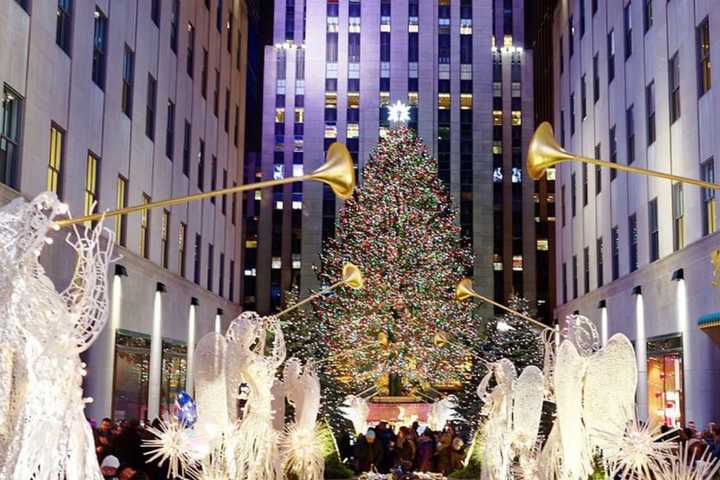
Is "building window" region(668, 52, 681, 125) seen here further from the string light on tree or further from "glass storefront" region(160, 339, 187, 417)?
the string light on tree

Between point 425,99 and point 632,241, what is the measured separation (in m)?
40.8

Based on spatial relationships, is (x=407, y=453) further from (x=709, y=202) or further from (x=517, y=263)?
(x=517, y=263)

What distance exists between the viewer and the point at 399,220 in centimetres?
4394

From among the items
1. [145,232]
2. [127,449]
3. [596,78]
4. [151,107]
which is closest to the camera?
[127,449]

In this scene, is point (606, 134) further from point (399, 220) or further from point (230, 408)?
point (230, 408)

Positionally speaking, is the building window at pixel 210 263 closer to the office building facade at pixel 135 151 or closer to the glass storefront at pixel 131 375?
the office building facade at pixel 135 151

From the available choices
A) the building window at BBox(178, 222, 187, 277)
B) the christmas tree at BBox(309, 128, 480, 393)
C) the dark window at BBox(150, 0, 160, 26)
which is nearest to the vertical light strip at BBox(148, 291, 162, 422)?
the building window at BBox(178, 222, 187, 277)

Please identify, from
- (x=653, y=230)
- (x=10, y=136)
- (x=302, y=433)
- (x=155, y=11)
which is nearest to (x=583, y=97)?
(x=653, y=230)

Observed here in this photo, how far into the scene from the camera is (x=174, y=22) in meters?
35.4

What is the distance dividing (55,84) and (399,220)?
77.4 feet

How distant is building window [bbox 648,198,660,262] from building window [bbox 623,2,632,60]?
6.32 meters

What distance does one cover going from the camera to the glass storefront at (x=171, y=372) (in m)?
A: 33.3

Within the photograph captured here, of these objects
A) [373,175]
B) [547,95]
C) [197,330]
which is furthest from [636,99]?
[547,95]

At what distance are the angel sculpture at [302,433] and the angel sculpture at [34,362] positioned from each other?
9.60m
